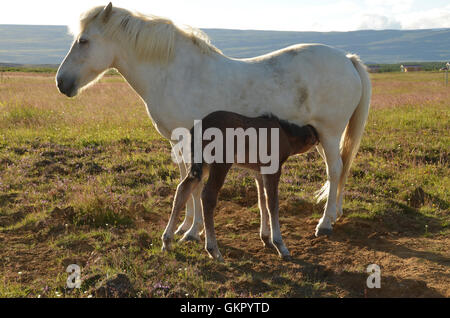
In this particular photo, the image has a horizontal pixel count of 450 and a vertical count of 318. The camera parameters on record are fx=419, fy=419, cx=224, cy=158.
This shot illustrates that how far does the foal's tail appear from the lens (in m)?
5.67

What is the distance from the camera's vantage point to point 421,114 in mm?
12148

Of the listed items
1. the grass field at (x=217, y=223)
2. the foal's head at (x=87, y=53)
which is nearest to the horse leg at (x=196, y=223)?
the grass field at (x=217, y=223)

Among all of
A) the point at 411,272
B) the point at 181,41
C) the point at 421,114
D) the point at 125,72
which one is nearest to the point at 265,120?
the point at 181,41

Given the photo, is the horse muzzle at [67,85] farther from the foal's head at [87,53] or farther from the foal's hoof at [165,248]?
the foal's hoof at [165,248]

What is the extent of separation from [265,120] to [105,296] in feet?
7.63

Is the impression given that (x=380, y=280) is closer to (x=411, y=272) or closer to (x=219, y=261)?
(x=411, y=272)

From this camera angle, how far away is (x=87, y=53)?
476 cm

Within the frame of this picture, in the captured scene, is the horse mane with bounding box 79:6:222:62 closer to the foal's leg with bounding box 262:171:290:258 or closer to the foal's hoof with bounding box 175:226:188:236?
the foal's leg with bounding box 262:171:290:258

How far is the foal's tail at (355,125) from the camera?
18.6ft

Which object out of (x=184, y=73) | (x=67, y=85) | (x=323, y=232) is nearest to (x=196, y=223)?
(x=323, y=232)

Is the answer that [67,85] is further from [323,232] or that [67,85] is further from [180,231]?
[323,232]

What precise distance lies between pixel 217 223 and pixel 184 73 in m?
2.10

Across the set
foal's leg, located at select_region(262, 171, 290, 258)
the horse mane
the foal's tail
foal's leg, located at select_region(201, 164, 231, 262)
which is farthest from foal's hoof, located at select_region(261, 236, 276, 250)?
the horse mane

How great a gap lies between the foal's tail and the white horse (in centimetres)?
78
